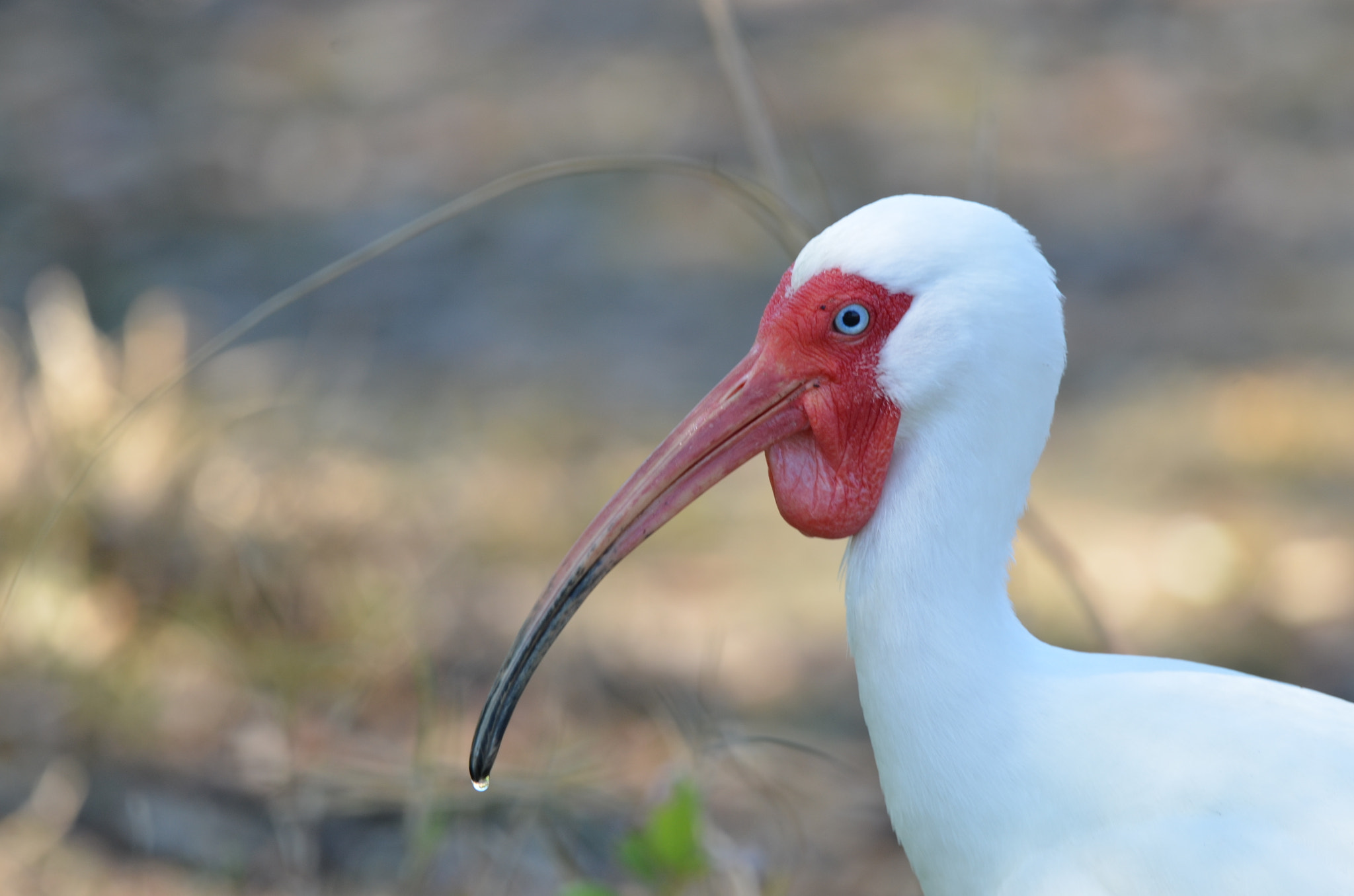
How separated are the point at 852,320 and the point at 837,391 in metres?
0.10

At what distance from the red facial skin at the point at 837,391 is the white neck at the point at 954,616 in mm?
45

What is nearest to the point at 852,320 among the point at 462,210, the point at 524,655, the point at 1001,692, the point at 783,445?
the point at 783,445

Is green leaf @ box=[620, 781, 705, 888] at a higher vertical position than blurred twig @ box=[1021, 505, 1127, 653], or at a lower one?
lower

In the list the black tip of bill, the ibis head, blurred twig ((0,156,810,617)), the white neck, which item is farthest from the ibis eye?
blurred twig ((0,156,810,617))

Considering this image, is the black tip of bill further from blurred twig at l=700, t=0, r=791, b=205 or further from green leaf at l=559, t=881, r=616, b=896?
blurred twig at l=700, t=0, r=791, b=205

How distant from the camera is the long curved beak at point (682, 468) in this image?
6.34ft

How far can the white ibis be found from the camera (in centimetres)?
174

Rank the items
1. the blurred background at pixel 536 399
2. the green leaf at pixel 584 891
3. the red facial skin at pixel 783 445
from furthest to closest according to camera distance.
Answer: the blurred background at pixel 536 399
the green leaf at pixel 584 891
the red facial skin at pixel 783 445

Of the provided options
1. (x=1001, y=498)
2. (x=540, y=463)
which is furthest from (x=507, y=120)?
(x=1001, y=498)

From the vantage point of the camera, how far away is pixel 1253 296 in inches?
219

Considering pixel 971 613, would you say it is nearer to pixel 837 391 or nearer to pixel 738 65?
pixel 837 391

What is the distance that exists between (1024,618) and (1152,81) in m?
4.04

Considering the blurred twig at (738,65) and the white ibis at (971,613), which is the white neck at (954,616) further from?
the blurred twig at (738,65)

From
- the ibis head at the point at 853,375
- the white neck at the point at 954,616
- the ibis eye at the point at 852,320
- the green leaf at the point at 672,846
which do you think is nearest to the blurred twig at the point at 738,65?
the ibis head at the point at 853,375
